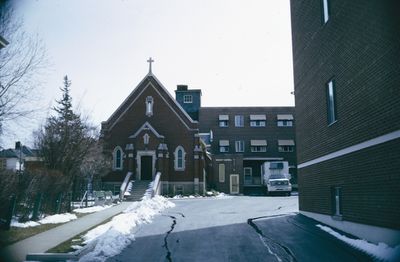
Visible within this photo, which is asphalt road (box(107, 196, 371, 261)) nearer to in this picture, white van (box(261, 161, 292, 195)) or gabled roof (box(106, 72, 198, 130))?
white van (box(261, 161, 292, 195))

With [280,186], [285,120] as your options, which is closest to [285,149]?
[285,120]

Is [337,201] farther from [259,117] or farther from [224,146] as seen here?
[259,117]

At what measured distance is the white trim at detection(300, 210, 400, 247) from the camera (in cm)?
922

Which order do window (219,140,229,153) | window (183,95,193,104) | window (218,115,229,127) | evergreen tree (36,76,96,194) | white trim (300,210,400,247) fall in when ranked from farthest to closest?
window (183,95,193,104) → window (218,115,229,127) → window (219,140,229,153) → evergreen tree (36,76,96,194) → white trim (300,210,400,247)

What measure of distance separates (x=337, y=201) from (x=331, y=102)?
3.43 metres

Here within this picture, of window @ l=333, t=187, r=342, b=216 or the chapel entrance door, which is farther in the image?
the chapel entrance door

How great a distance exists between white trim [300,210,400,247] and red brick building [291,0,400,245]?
0.9 inches

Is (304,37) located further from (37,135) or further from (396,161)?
(37,135)

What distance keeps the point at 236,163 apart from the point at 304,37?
95.8 ft

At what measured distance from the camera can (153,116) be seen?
38156 millimetres

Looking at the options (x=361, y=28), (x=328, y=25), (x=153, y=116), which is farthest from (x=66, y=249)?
(x=153, y=116)

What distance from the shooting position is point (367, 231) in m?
10.6

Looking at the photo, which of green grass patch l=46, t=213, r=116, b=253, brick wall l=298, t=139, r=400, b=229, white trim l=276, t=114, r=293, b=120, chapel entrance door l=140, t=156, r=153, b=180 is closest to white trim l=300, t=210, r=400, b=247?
brick wall l=298, t=139, r=400, b=229

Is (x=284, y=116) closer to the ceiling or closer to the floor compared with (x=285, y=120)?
closer to the ceiling
